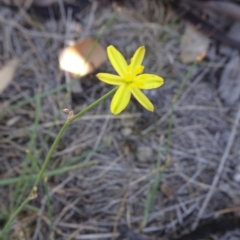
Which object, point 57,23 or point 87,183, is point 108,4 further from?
point 87,183

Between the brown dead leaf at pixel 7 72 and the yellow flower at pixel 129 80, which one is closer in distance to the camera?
the yellow flower at pixel 129 80

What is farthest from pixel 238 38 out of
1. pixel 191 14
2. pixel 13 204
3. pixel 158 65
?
pixel 13 204

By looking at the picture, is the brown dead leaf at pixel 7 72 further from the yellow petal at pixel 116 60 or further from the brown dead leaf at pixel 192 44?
the yellow petal at pixel 116 60

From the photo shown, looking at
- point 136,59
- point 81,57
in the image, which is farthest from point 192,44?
point 136,59

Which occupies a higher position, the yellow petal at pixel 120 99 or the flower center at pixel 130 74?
the flower center at pixel 130 74

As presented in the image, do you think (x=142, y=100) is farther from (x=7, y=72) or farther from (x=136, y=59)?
(x=7, y=72)

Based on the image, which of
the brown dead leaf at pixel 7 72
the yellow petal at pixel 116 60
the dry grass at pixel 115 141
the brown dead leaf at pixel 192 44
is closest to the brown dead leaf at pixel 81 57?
the dry grass at pixel 115 141
